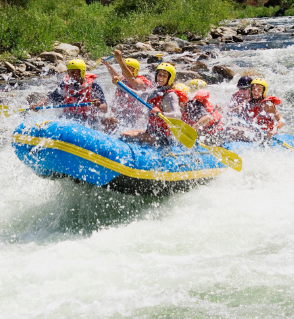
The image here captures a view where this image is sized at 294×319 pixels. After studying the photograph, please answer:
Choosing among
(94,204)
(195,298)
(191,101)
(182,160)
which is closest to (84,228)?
(94,204)

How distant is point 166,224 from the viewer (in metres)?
4.34

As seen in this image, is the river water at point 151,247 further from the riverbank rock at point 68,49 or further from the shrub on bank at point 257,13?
the shrub on bank at point 257,13

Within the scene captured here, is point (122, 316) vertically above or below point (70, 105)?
below

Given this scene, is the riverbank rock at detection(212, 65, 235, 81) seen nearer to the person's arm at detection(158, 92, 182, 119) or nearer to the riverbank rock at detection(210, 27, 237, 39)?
the person's arm at detection(158, 92, 182, 119)

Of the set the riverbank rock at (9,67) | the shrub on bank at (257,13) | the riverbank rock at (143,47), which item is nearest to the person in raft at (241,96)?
the riverbank rock at (9,67)

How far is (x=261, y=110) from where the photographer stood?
232 inches

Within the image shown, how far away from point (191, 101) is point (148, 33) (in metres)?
14.3

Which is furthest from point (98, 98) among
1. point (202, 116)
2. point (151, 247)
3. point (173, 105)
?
point (151, 247)

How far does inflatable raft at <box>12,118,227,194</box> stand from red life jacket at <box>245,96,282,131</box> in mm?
1949

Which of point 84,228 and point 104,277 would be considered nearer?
point 104,277

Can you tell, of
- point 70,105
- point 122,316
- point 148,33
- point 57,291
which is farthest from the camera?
point 148,33

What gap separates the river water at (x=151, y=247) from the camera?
304 cm

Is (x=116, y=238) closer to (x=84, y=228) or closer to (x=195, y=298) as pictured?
(x=84, y=228)

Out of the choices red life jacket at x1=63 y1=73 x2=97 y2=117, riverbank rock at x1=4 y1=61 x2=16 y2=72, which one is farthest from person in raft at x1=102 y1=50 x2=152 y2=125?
riverbank rock at x1=4 y1=61 x2=16 y2=72
